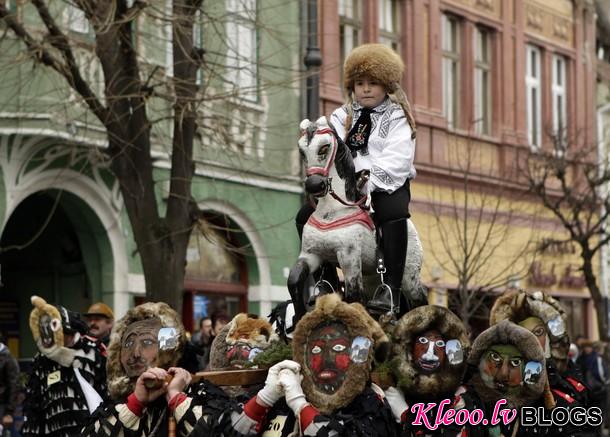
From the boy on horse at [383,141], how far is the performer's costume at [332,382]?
124 cm

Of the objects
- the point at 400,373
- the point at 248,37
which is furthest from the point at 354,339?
the point at 248,37

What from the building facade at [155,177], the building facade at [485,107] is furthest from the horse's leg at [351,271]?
the building facade at [485,107]

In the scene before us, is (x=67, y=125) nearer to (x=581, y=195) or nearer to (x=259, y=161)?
(x=259, y=161)

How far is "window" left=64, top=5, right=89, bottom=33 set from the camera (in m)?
17.7

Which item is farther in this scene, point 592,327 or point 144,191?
point 592,327

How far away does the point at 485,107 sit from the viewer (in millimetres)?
32625

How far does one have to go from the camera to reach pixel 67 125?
64.4 ft

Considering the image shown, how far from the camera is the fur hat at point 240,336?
9625mm

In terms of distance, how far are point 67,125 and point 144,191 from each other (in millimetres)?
4041

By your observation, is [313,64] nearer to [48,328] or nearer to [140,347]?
[48,328]

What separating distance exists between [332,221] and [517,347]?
4.56 ft

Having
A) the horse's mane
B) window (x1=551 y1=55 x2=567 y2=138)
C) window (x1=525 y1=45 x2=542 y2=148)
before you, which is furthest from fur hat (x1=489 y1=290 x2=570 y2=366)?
window (x1=551 y1=55 x2=567 y2=138)

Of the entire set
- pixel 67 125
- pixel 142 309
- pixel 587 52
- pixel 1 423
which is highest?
pixel 587 52

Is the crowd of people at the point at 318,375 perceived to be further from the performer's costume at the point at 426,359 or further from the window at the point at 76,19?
the window at the point at 76,19
